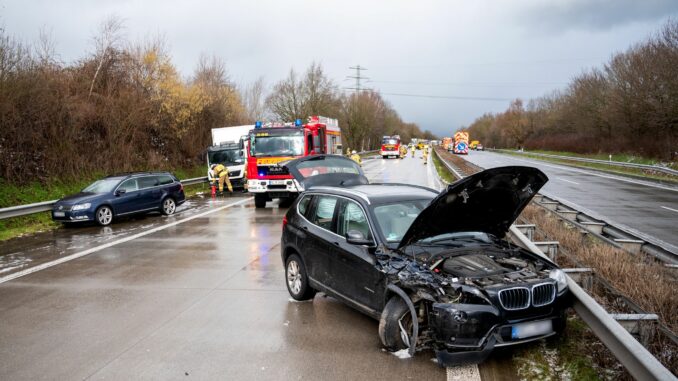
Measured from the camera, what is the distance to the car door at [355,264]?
204 inches

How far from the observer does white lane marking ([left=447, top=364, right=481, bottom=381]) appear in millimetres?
4395

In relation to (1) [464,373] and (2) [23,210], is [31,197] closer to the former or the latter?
(2) [23,210]

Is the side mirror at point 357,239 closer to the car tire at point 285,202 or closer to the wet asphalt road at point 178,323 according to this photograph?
the wet asphalt road at point 178,323

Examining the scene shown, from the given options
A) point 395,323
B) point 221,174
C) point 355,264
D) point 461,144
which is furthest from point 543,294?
point 461,144

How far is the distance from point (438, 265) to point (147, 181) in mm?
13426

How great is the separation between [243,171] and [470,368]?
21390 mm

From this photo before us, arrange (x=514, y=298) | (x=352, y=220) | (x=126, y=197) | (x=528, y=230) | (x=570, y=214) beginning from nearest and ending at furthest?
(x=514, y=298)
(x=352, y=220)
(x=528, y=230)
(x=570, y=214)
(x=126, y=197)

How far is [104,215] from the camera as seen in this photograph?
14492 millimetres

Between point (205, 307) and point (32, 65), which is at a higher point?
point (32, 65)

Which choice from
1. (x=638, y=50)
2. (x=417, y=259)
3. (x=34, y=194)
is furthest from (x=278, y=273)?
(x=638, y=50)

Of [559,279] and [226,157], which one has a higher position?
[226,157]

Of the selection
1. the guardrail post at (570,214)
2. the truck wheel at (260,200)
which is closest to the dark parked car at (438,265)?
the guardrail post at (570,214)

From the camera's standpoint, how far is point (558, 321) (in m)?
4.66

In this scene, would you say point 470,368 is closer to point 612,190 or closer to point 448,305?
point 448,305
